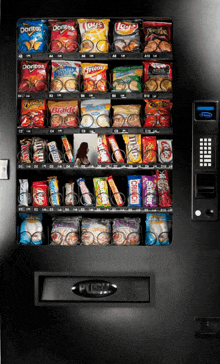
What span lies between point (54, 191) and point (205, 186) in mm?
945

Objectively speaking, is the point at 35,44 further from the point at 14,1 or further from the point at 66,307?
the point at 66,307

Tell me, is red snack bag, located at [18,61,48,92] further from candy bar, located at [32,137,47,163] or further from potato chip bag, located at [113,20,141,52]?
potato chip bag, located at [113,20,141,52]

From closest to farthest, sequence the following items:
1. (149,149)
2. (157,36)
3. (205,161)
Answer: (205,161), (157,36), (149,149)

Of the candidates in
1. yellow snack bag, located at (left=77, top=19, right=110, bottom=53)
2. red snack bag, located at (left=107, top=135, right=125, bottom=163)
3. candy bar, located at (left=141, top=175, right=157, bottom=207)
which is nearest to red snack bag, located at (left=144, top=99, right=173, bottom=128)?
red snack bag, located at (left=107, top=135, right=125, bottom=163)

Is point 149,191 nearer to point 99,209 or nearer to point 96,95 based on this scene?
point 99,209

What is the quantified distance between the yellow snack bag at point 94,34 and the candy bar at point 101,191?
0.81 meters

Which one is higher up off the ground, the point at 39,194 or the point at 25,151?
the point at 25,151

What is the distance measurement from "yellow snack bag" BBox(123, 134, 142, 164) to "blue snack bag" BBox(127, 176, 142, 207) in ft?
0.41

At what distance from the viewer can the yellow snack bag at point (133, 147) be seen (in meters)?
2.33

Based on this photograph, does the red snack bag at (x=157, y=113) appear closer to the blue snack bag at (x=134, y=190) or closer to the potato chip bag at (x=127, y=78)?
the potato chip bag at (x=127, y=78)

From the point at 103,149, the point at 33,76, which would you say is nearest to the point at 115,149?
the point at 103,149

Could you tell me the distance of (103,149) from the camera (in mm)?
2357

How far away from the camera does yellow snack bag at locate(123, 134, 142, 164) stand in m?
2.33

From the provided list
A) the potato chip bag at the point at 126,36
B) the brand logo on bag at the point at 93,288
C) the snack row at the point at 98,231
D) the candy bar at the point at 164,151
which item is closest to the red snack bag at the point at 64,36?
the potato chip bag at the point at 126,36
